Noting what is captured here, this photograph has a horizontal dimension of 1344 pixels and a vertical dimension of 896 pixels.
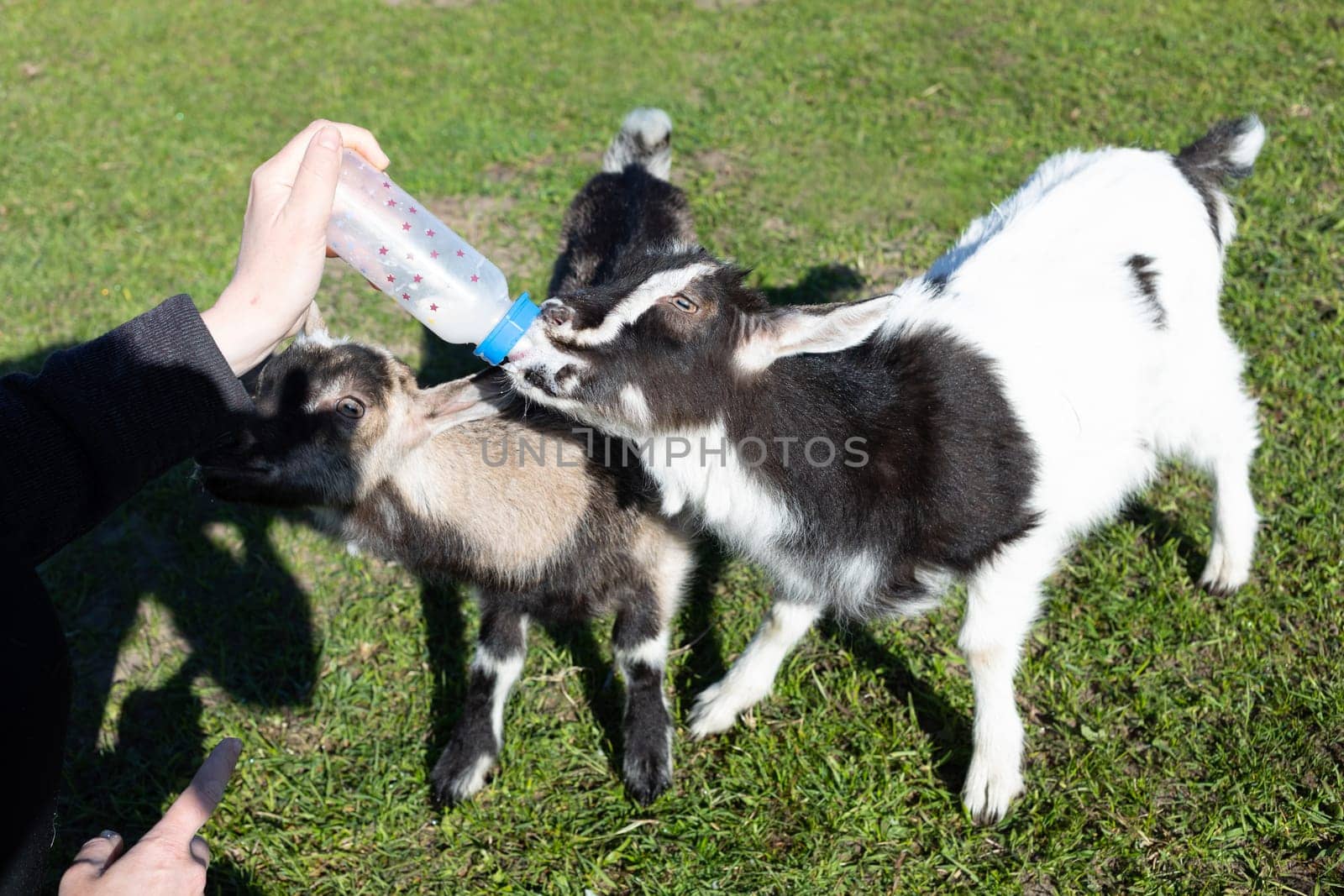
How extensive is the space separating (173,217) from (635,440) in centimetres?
477

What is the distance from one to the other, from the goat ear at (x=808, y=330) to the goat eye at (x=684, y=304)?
157 millimetres

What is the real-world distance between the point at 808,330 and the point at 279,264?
1.28 meters

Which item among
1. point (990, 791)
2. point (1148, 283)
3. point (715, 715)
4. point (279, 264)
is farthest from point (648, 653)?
point (1148, 283)

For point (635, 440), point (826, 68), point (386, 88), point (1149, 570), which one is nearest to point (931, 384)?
point (635, 440)

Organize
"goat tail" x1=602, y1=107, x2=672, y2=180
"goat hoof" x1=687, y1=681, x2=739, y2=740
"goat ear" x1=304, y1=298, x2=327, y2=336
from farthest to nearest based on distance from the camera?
"goat tail" x1=602, y1=107, x2=672, y2=180 < "goat hoof" x1=687, y1=681, x2=739, y2=740 < "goat ear" x1=304, y1=298, x2=327, y2=336

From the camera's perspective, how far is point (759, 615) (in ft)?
12.3

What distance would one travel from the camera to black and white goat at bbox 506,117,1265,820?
259cm

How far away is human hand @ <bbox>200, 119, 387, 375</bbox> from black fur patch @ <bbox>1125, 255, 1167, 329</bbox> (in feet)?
8.17

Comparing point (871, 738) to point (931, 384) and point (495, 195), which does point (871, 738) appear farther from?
point (495, 195)

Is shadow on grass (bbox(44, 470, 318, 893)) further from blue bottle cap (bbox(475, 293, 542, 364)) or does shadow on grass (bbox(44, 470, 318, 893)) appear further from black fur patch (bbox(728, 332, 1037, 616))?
black fur patch (bbox(728, 332, 1037, 616))

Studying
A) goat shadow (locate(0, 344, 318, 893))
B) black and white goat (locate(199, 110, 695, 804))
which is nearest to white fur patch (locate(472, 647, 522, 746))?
black and white goat (locate(199, 110, 695, 804))

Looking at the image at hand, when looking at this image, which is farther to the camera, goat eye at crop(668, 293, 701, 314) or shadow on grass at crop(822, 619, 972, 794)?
shadow on grass at crop(822, 619, 972, 794)

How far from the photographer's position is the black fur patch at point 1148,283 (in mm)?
3164

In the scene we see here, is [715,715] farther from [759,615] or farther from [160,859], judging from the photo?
[160,859]
